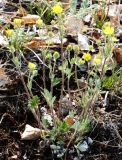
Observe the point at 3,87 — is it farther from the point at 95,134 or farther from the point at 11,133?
the point at 95,134

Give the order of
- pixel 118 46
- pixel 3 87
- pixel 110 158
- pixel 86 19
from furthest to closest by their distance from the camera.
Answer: pixel 86 19 → pixel 118 46 → pixel 3 87 → pixel 110 158

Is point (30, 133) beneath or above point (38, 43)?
beneath

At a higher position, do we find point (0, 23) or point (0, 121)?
point (0, 23)

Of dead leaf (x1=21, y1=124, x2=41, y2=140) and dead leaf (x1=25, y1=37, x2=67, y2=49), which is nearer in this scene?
dead leaf (x1=21, y1=124, x2=41, y2=140)

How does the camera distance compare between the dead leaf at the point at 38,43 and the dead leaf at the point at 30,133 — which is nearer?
the dead leaf at the point at 30,133

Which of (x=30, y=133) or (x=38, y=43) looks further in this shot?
(x=38, y=43)

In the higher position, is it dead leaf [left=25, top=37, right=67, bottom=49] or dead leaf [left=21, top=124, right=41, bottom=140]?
dead leaf [left=25, top=37, right=67, bottom=49]

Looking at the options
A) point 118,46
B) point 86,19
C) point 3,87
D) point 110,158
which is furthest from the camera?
point 86,19

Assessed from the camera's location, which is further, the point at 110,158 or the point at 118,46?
the point at 118,46

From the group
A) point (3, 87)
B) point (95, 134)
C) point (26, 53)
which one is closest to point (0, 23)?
point (26, 53)

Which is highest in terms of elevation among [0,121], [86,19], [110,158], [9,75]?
[86,19]

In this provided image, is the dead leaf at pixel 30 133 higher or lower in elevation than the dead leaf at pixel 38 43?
lower
